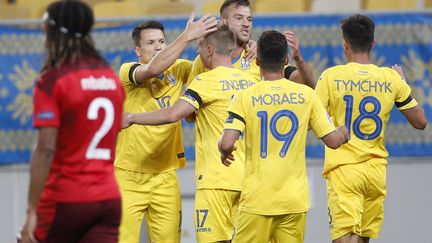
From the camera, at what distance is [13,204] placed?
9.81 metres

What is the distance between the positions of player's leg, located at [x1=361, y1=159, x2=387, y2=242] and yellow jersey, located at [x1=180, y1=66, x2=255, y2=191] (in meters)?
1.09

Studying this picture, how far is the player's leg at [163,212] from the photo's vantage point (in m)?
7.60

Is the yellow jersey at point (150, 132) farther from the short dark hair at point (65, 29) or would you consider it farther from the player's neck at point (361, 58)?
the short dark hair at point (65, 29)

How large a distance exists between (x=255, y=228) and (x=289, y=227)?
0.82ft

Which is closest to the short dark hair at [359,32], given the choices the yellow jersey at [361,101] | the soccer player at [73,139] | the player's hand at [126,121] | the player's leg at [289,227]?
the yellow jersey at [361,101]

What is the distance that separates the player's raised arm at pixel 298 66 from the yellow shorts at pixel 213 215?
44.2 inches

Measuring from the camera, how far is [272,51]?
645cm

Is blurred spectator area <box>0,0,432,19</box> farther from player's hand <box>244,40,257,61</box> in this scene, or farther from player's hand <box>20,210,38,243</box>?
player's hand <box>20,210,38,243</box>

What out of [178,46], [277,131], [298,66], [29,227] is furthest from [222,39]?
[29,227]

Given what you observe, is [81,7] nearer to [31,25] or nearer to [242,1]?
[242,1]

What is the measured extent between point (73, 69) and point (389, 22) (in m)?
5.51

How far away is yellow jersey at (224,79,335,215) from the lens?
6406mm

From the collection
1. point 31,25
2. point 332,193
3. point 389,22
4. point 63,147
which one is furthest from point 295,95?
point 31,25

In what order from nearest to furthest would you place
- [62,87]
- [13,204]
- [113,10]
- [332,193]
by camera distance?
[62,87], [332,193], [13,204], [113,10]
